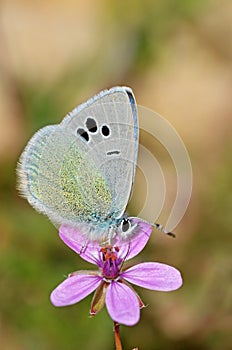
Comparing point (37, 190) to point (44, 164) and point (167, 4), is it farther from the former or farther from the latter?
point (167, 4)

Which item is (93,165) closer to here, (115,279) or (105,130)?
(105,130)

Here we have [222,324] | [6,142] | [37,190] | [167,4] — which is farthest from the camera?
[6,142]

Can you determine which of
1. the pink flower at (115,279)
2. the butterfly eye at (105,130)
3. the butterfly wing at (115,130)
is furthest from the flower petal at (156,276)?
the butterfly eye at (105,130)

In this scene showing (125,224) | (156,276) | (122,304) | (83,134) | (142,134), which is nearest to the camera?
(122,304)

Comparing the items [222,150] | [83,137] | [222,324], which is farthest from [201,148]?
[83,137]

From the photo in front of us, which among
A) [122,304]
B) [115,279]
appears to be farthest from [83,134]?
[122,304]

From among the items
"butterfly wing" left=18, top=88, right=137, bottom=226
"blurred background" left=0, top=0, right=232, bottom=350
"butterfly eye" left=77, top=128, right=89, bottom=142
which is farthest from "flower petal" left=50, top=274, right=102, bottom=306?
"blurred background" left=0, top=0, right=232, bottom=350
